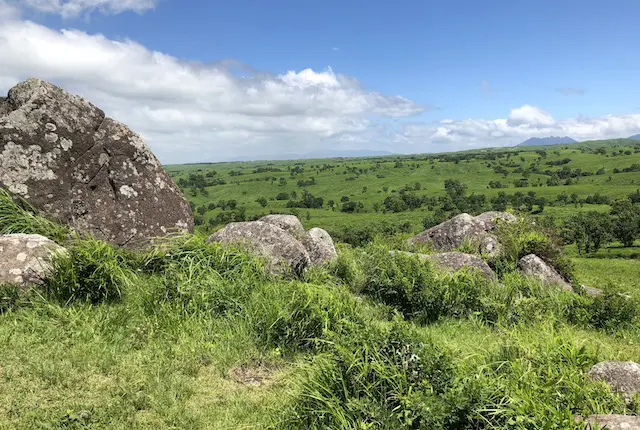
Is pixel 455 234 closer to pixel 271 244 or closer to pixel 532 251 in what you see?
pixel 532 251

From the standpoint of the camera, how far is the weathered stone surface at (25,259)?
888cm

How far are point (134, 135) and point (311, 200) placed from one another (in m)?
174

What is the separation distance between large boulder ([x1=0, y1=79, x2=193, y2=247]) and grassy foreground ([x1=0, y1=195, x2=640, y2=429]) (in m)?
0.88

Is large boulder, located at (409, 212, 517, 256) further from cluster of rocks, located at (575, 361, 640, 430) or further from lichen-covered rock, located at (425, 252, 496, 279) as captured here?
cluster of rocks, located at (575, 361, 640, 430)

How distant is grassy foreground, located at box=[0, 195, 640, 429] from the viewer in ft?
18.3

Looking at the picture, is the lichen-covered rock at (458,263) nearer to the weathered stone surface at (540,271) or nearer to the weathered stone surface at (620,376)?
the weathered stone surface at (540,271)

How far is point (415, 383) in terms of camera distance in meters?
5.60

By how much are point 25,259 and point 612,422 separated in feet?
33.2

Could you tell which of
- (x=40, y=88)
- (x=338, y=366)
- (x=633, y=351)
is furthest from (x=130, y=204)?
(x=633, y=351)

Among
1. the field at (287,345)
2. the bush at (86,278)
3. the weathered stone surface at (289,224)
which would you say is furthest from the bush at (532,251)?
the bush at (86,278)

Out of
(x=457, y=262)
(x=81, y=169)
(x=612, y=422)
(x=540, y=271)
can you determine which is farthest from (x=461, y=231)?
(x=612, y=422)

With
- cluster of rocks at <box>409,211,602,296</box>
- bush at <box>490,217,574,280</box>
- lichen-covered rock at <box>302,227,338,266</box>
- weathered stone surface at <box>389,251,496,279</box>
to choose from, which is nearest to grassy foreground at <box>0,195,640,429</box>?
weathered stone surface at <box>389,251,496,279</box>

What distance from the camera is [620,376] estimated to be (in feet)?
20.9

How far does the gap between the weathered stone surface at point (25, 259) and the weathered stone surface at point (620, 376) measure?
9.90 meters
